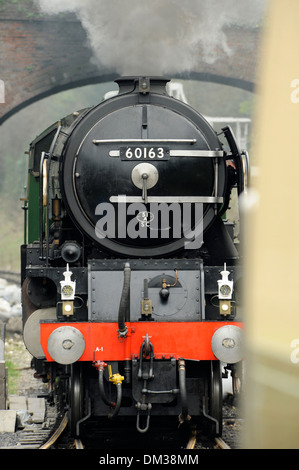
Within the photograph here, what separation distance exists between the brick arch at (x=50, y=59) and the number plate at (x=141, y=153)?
375 inches

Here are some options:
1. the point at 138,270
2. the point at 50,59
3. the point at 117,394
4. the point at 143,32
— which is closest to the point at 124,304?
the point at 138,270

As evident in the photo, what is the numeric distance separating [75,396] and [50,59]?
1112 cm

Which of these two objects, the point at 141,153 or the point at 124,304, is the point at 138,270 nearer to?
the point at 124,304

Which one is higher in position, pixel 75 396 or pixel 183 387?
pixel 183 387

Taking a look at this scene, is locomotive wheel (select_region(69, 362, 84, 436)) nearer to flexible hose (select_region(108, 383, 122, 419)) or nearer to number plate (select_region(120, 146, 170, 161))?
flexible hose (select_region(108, 383, 122, 419))

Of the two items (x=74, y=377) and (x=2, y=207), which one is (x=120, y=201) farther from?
(x=2, y=207)

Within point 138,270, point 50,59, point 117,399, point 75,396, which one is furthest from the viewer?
point 50,59

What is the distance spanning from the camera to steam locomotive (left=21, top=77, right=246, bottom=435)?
5789 millimetres

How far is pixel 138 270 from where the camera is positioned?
6.16 meters

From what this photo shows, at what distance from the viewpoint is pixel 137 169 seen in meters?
6.17

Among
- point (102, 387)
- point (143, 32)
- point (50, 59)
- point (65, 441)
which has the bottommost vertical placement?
point (65, 441)

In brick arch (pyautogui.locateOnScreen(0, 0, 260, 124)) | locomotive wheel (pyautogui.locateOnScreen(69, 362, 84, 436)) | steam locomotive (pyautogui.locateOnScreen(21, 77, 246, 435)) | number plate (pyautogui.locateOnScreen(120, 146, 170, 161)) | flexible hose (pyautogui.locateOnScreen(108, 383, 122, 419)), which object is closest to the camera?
flexible hose (pyautogui.locateOnScreen(108, 383, 122, 419))

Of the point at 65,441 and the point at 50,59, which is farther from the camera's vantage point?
the point at 50,59

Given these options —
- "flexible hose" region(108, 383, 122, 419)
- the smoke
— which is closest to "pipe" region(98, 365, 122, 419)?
"flexible hose" region(108, 383, 122, 419)
